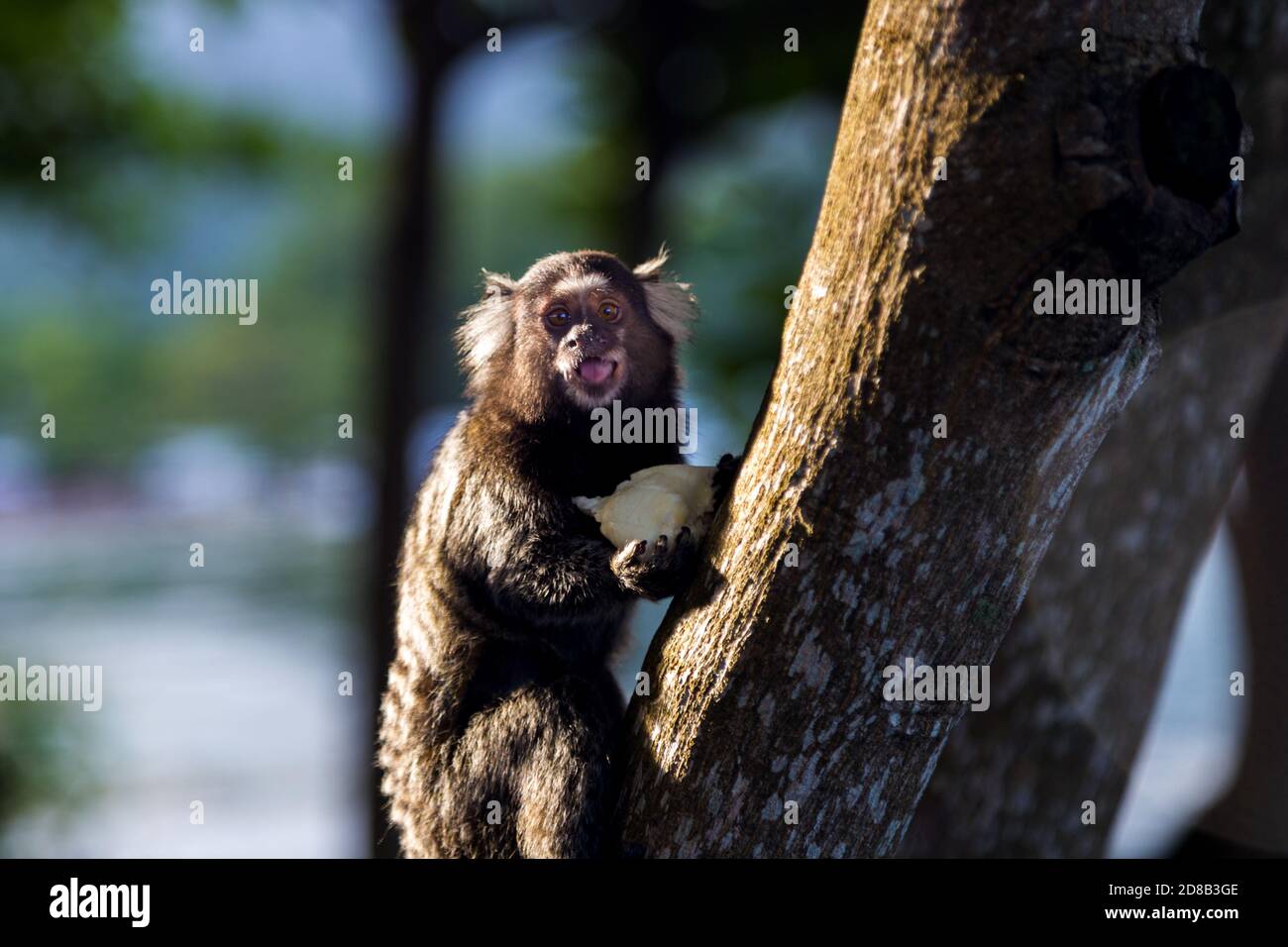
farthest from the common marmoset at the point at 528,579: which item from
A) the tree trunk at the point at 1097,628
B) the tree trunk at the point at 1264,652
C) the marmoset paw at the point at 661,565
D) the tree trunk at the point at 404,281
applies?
the tree trunk at the point at 404,281

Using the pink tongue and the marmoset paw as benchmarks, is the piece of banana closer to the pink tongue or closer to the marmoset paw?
the marmoset paw

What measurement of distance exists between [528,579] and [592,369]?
1.00 metres

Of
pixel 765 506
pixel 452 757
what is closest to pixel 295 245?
pixel 452 757

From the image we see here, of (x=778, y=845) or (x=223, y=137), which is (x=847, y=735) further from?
(x=223, y=137)

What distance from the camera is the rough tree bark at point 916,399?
2.88 metres

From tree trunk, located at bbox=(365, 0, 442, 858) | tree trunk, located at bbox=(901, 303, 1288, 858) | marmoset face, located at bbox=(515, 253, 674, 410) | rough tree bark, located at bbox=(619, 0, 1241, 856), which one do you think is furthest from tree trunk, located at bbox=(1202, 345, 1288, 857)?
tree trunk, located at bbox=(365, 0, 442, 858)

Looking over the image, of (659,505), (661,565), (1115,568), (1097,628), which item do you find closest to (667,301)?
(659,505)

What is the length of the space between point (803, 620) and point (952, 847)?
289 centimetres

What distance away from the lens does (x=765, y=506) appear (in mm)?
3395

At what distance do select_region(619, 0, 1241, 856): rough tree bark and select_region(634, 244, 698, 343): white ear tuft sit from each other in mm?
2230

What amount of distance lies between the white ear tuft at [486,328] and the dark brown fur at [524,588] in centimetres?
1

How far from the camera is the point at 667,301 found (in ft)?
19.0

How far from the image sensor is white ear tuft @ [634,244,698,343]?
223 inches

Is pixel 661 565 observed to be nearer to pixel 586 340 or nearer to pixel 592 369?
pixel 592 369
